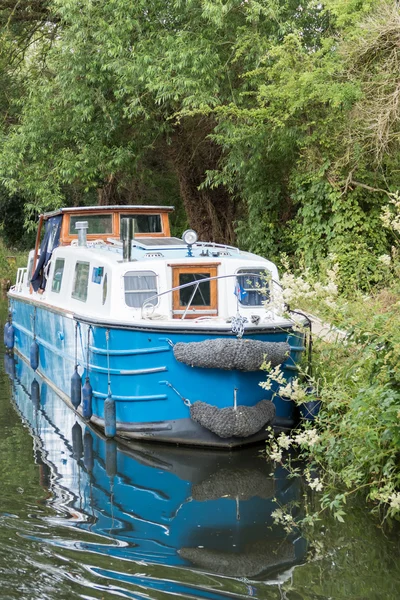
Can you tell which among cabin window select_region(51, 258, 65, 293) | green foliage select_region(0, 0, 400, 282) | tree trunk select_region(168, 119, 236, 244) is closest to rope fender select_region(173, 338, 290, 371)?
green foliage select_region(0, 0, 400, 282)

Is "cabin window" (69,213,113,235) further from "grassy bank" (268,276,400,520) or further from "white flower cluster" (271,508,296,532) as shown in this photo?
"white flower cluster" (271,508,296,532)

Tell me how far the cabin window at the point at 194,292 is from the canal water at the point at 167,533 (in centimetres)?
191

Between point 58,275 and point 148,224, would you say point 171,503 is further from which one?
point 148,224

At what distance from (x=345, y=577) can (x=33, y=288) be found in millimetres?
10754

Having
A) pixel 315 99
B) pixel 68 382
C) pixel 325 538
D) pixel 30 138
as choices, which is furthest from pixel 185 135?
pixel 325 538

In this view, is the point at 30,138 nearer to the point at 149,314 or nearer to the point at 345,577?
the point at 149,314

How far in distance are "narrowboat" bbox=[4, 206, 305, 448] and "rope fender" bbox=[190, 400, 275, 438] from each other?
1cm

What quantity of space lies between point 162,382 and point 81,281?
3.04 meters

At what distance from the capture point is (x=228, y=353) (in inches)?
388

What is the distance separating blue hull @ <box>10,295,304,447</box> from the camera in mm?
10234

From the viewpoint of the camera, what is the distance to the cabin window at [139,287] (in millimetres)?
11352

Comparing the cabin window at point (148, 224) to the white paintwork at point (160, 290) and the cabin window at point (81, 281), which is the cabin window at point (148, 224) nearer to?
the cabin window at point (81, 281)

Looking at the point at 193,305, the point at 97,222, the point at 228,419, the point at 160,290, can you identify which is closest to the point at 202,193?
the point at 97,222

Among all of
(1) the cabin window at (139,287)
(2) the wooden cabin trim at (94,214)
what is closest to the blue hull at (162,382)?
(1) the cabin window at (139,287)
